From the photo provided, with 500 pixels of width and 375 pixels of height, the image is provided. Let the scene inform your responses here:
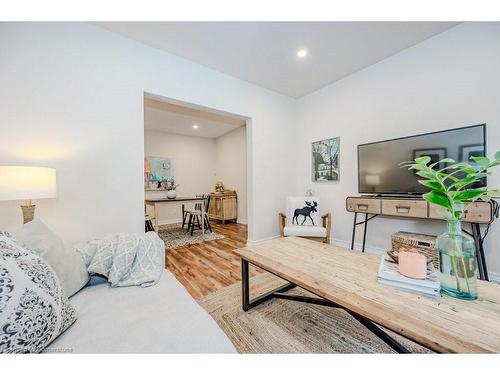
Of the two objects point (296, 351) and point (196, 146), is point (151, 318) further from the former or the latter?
point (196, 146)

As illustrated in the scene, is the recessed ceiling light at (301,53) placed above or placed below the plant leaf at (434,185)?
above

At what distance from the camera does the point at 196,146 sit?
595 cm

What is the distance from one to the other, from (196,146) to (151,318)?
18.1 feet

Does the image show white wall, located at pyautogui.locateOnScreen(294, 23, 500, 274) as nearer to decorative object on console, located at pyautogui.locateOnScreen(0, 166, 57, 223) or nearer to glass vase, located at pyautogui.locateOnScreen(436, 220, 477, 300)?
glass vase, located at pyautogui.locateOnScreen(436, 220, 477, 300)

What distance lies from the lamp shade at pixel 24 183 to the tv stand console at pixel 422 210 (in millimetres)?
2726

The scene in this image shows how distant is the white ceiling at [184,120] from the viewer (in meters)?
3.74

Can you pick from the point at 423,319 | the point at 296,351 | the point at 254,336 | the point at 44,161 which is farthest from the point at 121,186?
the point at 423,319

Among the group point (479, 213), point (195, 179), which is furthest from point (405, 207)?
point (195, 179)

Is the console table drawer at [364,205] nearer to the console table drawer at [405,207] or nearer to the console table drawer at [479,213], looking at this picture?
the console table drawer at [405,207]

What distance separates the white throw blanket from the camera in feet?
3.85

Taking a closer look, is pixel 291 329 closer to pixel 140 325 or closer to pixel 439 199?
pixel 140 325

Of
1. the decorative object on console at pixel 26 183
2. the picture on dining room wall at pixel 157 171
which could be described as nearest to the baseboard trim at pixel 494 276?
the decorative object on console at pixel 26 183

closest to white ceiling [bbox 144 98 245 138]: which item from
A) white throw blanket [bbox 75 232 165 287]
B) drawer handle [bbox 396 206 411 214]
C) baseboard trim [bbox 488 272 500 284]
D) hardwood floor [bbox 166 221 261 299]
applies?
hardwood floor [bbox 166 221 261 299]

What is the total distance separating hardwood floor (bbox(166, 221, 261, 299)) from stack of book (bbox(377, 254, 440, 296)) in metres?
1.39
